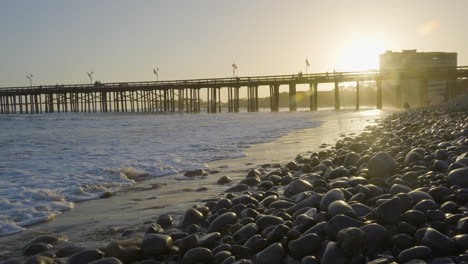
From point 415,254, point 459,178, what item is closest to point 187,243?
point 415,254

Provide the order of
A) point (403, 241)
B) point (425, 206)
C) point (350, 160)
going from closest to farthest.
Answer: point (403, 241), point (425, 206), point (350, 160)

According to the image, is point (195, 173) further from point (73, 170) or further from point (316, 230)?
point (316, 230)

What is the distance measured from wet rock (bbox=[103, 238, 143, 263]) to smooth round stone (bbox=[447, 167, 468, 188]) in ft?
8.32

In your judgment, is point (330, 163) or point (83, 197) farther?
point (330, 163)

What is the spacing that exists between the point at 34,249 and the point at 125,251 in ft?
2.82

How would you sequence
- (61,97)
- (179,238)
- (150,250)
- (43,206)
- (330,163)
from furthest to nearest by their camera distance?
(61,97) < (330,163) < (43,206) < (179,238) < (150,250)

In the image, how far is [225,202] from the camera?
3895mm

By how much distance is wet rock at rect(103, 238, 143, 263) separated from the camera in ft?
9.27

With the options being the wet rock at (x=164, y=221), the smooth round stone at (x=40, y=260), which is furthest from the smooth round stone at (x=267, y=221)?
the smooth round stone at (x=40, y=260)

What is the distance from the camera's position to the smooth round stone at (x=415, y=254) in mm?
2121

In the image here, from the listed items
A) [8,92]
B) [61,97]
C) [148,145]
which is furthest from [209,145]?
[8,92]

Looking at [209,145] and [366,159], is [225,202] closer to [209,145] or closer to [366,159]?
[366,159]

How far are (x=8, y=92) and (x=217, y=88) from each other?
3341cm

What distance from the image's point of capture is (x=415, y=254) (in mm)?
2129
